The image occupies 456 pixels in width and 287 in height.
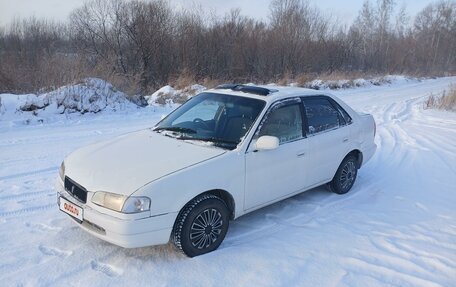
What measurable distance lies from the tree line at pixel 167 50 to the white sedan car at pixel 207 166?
30.2ft

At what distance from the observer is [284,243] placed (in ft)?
13.3

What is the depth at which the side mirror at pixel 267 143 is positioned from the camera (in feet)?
13.1

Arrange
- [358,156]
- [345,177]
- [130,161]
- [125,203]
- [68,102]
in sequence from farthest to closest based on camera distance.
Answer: [68,102] → [358,156] → [345,177] → [130,161] → [125,203]

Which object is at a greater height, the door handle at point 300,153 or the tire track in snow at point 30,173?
the door handle at point 300,153

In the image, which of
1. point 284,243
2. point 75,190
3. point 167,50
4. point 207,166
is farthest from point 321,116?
point 167,50

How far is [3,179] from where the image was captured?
219 inches

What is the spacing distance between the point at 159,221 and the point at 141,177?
1.45 ft

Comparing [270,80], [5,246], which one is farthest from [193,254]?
[270,80]

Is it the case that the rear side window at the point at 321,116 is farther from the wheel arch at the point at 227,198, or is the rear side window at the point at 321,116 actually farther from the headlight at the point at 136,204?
the headlight at the point at 136,204

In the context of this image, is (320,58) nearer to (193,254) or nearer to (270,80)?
(270,80)

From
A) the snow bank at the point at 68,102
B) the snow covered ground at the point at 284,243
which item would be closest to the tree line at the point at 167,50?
the snow bank at the point at 68,102

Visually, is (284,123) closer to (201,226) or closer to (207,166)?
(207,166)

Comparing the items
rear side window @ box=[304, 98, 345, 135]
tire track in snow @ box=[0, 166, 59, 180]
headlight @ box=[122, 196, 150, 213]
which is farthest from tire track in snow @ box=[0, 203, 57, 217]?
rear side window @ box=[304, 98, 345, 135]

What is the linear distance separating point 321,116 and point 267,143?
58.9 inches
